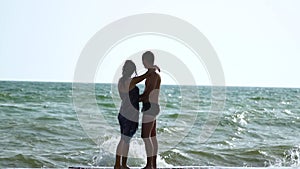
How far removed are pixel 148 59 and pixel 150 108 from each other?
2.17 feet

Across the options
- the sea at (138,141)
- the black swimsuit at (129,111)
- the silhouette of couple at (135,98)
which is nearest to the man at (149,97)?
the silhouette of couple at (135,98)

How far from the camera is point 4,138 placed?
14.5 metres

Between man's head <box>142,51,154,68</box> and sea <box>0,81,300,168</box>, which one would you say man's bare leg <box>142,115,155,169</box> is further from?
sea <box>0,81,300,168</box>

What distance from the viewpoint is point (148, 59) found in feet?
21.8

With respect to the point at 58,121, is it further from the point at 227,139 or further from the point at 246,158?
the point at 246,158

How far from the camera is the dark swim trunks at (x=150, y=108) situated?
22.2 ft

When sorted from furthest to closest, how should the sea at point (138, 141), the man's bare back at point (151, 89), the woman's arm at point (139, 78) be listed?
1. the sea at point (138, 141)
2. the man's bare back at point (151, 89)
3. the woman's arm at point (139, 78)

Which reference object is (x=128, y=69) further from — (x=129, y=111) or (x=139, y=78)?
(x=129, y=111)

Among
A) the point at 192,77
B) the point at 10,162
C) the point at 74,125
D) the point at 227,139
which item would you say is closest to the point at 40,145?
the point at 10,162

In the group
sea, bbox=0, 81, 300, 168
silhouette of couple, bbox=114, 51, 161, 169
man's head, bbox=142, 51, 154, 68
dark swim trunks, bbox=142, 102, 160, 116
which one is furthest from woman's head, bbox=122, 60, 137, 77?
sea, bbox=0, 81, 300, 168

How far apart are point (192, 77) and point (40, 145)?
7.03 meters

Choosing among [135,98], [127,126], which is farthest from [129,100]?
[127,126]

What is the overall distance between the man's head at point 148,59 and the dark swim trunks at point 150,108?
513 millimetres

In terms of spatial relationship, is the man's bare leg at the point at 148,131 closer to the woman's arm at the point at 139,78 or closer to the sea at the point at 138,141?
the woman's arm at the point at 139,78
